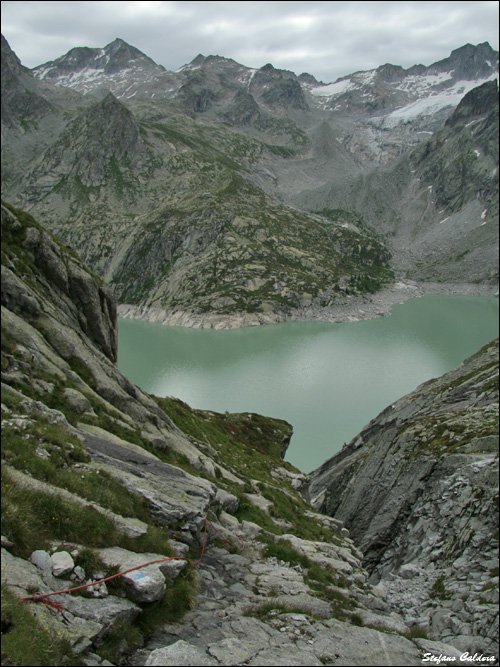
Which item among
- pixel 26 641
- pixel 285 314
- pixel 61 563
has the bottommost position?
pixel 26 641

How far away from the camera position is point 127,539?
826 centimetres

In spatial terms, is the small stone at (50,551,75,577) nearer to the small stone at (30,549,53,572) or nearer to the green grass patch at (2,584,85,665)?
the small stone at (30,549,53,572)

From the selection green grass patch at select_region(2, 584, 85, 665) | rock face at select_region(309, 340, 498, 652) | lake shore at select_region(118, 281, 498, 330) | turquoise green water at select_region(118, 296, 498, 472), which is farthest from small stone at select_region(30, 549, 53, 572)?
lake shore at select_region(118, 281, 498, 330)

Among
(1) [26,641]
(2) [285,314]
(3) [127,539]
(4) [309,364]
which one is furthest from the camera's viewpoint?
(2) [285,314]

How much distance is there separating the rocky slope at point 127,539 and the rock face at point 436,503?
2137 mm

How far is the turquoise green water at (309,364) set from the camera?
5059cm

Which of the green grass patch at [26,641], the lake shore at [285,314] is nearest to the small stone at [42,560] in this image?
the green grass patch at [26,641]

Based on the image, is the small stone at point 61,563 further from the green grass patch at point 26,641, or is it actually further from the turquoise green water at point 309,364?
the turquoise green water at point 309,364

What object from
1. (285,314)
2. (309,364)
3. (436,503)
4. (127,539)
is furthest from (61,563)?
(285,314)

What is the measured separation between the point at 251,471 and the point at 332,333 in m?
77.1

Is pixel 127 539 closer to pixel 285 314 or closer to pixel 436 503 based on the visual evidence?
pixel 436 503

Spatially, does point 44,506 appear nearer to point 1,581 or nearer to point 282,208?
point 1,581

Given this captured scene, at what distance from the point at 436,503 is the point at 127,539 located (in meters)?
16.6

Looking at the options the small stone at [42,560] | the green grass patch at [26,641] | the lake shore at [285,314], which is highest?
the lake shore at [285,314]
